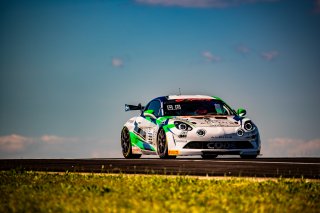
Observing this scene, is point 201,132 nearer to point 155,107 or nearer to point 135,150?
point 155,107

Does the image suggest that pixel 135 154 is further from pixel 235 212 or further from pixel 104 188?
pixel 235 212

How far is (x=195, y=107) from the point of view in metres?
18.8

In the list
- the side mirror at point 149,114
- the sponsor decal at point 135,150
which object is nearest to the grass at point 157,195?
the side mirror at point 149,114

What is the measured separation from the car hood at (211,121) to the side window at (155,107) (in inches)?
42.0

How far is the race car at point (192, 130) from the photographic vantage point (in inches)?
681

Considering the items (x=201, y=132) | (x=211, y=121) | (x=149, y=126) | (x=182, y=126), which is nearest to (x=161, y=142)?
(x=182, y=126)

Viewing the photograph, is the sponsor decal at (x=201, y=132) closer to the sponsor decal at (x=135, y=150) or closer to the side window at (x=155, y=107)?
the side window at (x=155, y=107)

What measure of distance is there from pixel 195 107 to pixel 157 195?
9.78m

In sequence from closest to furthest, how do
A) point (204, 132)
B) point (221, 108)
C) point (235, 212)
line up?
1. point (235, 212)
2. point (204, 132)
3. point (221, 108)

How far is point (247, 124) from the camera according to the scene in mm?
17812

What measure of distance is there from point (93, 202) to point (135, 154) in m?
11.1

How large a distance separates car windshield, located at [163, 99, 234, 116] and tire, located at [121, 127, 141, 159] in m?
1.70

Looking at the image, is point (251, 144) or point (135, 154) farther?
point (135, 154)

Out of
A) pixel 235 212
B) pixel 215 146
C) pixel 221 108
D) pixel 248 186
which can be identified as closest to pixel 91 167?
pixel 215 146
